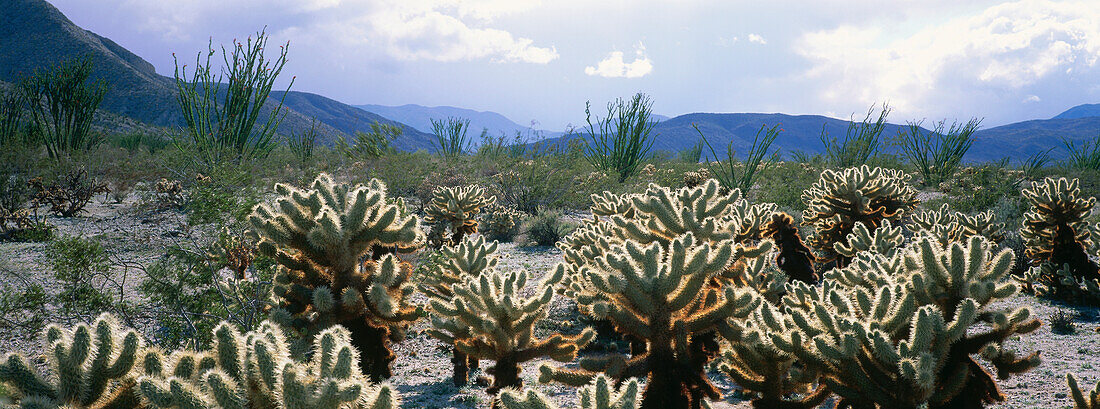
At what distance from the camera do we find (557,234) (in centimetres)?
923

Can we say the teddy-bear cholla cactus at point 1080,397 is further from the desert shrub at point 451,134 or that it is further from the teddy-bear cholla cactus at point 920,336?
the desert shrub at point 451,134

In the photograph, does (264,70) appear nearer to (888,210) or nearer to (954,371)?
(888,210)

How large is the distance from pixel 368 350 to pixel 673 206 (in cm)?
189

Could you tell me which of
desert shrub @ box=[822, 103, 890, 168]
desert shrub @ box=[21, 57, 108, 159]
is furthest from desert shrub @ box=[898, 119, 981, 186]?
desert shrub @ box=[21, 57, 108, 159]

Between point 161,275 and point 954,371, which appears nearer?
point 954,371

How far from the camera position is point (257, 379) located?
1491mm

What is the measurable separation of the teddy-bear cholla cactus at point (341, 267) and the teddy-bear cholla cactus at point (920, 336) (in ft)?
6.58

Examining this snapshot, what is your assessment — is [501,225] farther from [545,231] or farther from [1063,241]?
[1063,241]

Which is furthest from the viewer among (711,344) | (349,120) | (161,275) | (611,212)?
(349,120)

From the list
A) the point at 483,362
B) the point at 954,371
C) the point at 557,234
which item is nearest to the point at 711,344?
the point at 954,371

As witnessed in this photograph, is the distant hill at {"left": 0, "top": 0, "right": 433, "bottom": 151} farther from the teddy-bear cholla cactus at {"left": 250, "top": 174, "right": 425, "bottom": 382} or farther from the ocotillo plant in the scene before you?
the teddy-bear cholla cactus at {"left": 250, "top": 174, "right": 425, "bottom": 382}

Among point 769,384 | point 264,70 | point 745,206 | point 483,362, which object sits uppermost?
point 264,70

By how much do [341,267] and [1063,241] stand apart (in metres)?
6.34

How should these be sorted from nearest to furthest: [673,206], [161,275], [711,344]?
[711,344]
[673,206]
[161,275]
